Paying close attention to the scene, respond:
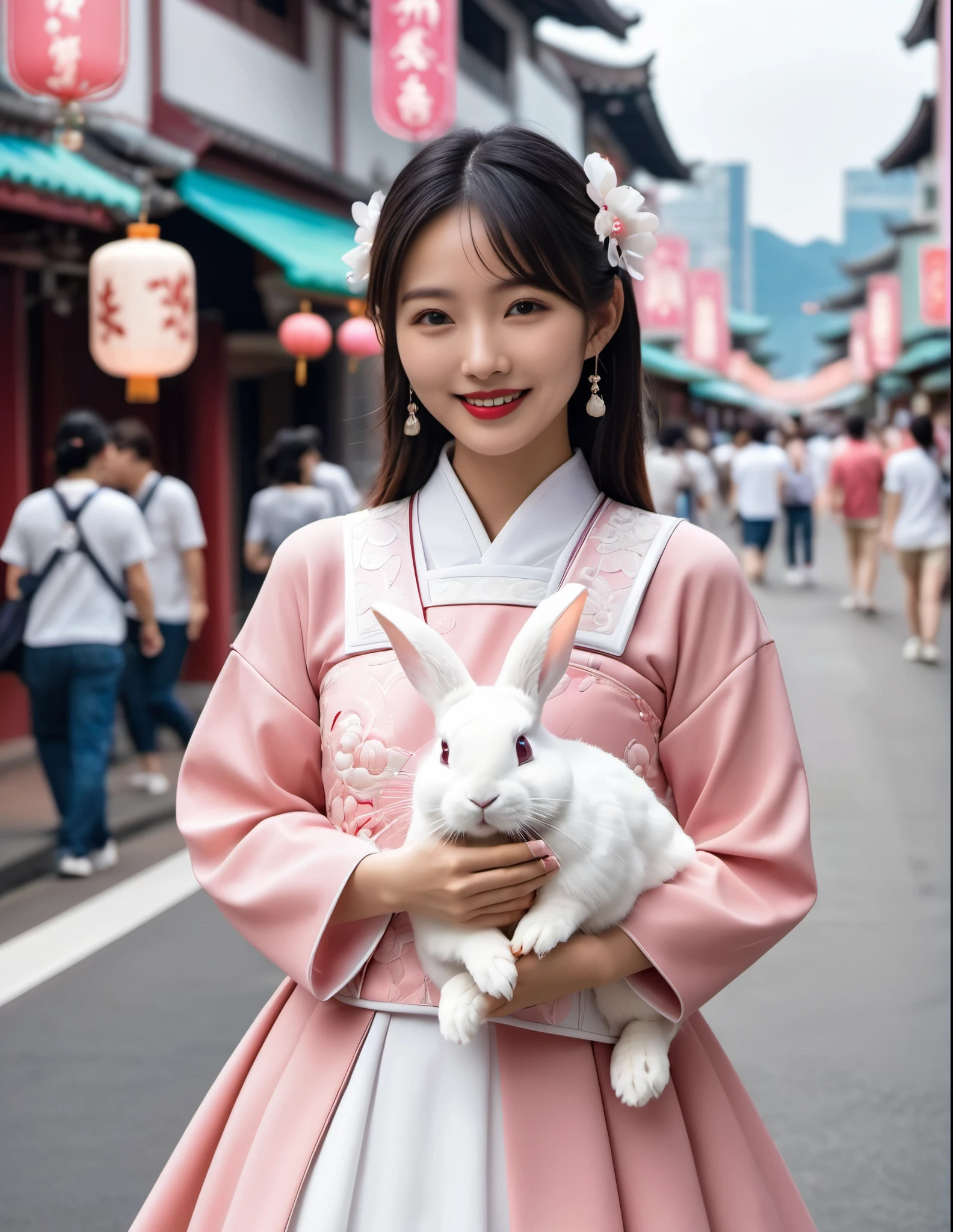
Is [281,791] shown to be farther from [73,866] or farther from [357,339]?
[357,339]

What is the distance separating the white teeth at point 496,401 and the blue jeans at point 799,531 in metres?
15.0

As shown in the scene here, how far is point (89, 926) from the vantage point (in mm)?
5754

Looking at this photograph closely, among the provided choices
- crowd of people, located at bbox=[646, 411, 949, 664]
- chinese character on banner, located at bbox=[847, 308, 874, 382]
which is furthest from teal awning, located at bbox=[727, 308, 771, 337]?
crowd of people, located at bbox=[646, 411, 949, 664]

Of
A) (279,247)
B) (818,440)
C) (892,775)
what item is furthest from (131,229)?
(818,440)

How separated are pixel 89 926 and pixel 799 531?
43.1 ft

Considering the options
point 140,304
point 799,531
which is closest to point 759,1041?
point 140,304

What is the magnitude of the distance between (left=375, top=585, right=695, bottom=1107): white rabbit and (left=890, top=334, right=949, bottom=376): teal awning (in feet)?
89.8

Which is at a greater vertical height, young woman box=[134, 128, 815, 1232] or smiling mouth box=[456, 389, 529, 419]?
smiling mouth box=[456, 389, 529, 419]

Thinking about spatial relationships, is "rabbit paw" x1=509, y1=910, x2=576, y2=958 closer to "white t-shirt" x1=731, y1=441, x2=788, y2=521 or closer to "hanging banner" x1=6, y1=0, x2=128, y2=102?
"hanging banner" x1=6, y1=0, x2=128, y2=102

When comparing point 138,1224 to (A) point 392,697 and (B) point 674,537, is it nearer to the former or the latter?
(A) point 392,697

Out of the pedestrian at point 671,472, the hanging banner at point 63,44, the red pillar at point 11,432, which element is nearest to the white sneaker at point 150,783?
the red pillar at point 11,432

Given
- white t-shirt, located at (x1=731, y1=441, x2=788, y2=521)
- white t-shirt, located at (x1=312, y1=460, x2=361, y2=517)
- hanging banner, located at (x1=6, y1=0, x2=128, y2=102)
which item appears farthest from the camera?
white t-shirt, located at (x1=731, y1=441, x2=788, y2=521)

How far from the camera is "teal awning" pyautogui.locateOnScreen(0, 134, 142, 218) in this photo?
7164 millimetres

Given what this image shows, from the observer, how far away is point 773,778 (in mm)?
1784
